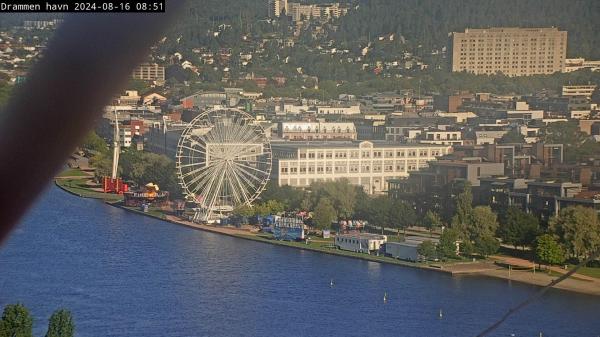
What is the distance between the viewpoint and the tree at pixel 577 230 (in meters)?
5.86

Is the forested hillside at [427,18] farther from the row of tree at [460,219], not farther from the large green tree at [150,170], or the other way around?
the row of tree at [460,219]

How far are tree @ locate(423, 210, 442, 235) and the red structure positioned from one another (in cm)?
237

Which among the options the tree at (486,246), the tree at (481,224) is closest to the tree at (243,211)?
the tree at (481,224)

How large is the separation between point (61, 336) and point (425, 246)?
3.09 m

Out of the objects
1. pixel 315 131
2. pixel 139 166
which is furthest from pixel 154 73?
pixel 139 166

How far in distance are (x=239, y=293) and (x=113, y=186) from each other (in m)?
4.35

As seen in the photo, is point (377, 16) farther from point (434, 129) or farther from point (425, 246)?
point (425, 246)

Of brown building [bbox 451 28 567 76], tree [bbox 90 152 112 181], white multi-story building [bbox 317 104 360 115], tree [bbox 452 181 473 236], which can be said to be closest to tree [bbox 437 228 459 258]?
tree [bbox 452 181 473 236]

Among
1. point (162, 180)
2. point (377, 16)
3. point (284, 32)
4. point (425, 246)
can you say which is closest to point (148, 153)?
point (162, 180)

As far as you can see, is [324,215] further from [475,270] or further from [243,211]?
[475,270]

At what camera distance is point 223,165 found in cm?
840

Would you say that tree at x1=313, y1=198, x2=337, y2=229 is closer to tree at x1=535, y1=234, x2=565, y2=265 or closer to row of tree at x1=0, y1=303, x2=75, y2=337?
tree at x1=535, y1=234, x2=565, y2=265

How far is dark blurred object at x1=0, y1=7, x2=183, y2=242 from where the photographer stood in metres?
0.33

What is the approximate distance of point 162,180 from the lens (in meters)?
9.16
